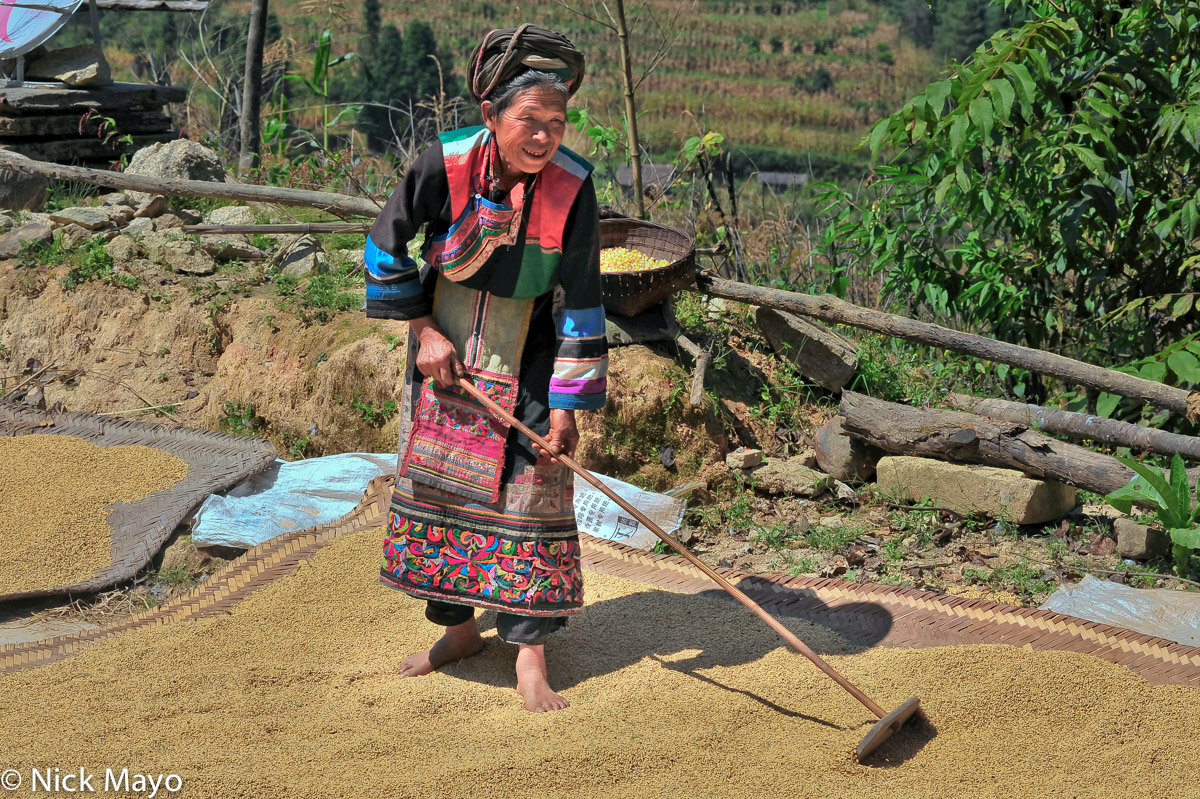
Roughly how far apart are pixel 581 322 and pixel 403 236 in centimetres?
45

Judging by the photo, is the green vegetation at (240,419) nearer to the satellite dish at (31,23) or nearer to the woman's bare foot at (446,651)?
the woman's bare foot at (446,651)

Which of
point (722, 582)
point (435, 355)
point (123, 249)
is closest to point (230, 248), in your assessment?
point (123, 249)

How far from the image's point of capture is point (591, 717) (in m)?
2.50

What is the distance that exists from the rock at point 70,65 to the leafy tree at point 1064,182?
5.03m

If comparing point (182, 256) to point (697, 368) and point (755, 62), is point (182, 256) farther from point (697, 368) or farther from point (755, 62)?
point (755, 62)

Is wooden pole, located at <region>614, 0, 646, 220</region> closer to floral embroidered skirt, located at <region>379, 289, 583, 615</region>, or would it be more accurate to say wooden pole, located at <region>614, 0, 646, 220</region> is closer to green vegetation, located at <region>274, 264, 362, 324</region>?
green vegetation, located at <region>274, 264, 362, 324</region>

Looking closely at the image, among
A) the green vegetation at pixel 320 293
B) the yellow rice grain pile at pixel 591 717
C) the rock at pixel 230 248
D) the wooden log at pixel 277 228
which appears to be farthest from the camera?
the rock at pixel 230 248

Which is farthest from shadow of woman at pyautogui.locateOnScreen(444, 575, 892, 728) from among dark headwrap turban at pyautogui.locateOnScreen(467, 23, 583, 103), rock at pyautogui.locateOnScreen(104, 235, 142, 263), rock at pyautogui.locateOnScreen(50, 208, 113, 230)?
rock at pyautogui.locateOnScreen(50, 208, 113, 230)

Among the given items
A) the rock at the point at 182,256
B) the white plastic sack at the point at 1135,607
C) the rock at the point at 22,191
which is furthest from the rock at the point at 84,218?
the white plastic sack at the point at 1135,607

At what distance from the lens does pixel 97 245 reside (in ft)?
17.1

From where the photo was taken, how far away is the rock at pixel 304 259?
523 centimetres

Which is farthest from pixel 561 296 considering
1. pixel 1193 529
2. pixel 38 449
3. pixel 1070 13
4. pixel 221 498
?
pixel 1070 13

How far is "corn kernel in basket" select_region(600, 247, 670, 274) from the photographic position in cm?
431

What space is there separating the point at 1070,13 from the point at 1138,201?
2.64 ft
